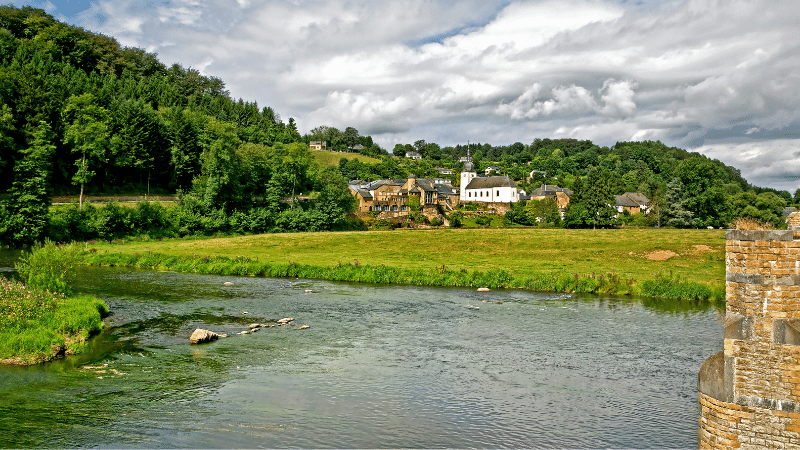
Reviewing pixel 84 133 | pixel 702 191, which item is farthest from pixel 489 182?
pixel 84 133

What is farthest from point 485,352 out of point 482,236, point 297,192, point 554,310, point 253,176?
point 297,192

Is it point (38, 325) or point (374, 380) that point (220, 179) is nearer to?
point (38, 325)

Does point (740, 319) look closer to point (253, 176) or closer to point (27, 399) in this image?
point (27, 399)

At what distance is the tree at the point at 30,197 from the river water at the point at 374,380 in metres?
38.3

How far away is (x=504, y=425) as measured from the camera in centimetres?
1566

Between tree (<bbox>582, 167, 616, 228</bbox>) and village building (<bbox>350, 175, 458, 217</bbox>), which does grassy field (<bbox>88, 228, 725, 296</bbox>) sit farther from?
village building (<bbox>350, 175, 458, 217</bbox>)

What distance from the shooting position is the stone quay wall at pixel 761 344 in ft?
27.0

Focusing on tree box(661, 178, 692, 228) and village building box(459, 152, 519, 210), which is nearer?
tree box(661, 178, 692, 228)

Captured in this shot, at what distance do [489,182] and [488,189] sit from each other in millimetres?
→ 1800

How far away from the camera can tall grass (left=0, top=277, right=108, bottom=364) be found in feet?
68.1

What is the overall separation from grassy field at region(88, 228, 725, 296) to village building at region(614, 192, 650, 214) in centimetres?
7820

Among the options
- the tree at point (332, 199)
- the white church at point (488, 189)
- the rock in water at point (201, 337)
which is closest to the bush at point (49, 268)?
the rock in water at point (201, 337)

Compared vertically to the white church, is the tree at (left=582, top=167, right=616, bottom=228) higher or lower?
lower

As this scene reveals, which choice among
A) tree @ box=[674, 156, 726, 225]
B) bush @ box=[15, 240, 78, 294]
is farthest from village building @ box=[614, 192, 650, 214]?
bush @ box=[15, 240, 78, 294]
